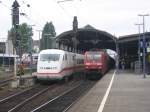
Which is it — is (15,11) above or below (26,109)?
above

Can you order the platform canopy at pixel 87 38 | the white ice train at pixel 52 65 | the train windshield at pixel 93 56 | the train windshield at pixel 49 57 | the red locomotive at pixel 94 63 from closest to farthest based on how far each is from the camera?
the white ice train at pixel 52 65, the train windshield at pixel 49 57, the red locomotive at pixel 94 63, the train windshield at pixel 93 56, the platform canopy at pixel 87 38

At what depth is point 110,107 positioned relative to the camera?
20953 mm

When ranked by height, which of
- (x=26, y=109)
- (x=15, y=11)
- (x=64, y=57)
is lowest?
(x=26, y=109)

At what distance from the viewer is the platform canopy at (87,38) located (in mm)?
68875

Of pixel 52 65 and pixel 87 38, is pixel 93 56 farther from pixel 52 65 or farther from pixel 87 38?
pixel 87 38

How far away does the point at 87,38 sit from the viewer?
77188 millimetres

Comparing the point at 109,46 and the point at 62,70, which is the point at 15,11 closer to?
the point at 62,70

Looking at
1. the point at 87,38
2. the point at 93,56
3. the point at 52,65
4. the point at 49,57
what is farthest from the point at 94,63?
the point at 87,38

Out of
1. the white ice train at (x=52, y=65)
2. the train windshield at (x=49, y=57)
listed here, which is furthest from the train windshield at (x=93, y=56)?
the train windshield at (x=49, y=57)

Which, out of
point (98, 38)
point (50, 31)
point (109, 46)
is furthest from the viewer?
point (50, 31)

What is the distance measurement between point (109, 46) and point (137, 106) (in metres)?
66.3

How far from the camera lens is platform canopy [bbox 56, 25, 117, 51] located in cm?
6888

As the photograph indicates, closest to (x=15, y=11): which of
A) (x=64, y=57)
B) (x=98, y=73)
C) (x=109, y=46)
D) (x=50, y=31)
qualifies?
(x=64, y=57)

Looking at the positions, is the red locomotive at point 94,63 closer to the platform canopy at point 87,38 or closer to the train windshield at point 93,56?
the train windshield at point 93,56
